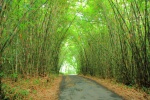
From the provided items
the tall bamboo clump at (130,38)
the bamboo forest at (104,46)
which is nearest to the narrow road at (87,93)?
the bamboo forest at (104,46)

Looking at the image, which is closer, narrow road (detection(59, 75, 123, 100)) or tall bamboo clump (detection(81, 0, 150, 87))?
narrow road (detection(59, 75, 123, 100))

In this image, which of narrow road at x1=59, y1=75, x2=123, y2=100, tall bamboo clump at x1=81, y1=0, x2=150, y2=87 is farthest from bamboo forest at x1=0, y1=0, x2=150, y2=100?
Result: narrow road at x1=59, y1=75, x2=123, y2=100

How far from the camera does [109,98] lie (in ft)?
16.1

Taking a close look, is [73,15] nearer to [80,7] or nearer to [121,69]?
[80,7]

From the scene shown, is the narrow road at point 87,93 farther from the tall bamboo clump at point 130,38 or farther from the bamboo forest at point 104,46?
the tall bamboo clump at point 130,38

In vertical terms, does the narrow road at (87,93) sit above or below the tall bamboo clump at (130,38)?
below

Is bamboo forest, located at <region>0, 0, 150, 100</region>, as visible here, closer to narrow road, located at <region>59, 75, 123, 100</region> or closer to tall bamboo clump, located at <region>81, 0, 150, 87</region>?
tall bamboo clump, located at <region>81, 0, 150, 87</region>

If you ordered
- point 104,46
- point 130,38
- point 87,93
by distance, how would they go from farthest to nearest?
point 104,46, point 130,38, point 87,93

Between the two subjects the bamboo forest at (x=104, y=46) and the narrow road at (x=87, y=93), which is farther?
the bamboo forest at (x=104, y=46)

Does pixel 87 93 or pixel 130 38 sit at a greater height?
pixel 130 38

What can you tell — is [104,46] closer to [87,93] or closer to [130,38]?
[130,38]

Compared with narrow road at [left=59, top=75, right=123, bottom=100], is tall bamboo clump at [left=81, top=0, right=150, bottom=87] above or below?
above

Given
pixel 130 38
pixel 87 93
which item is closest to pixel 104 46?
pixel 130 38

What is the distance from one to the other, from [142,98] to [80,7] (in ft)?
28.1
